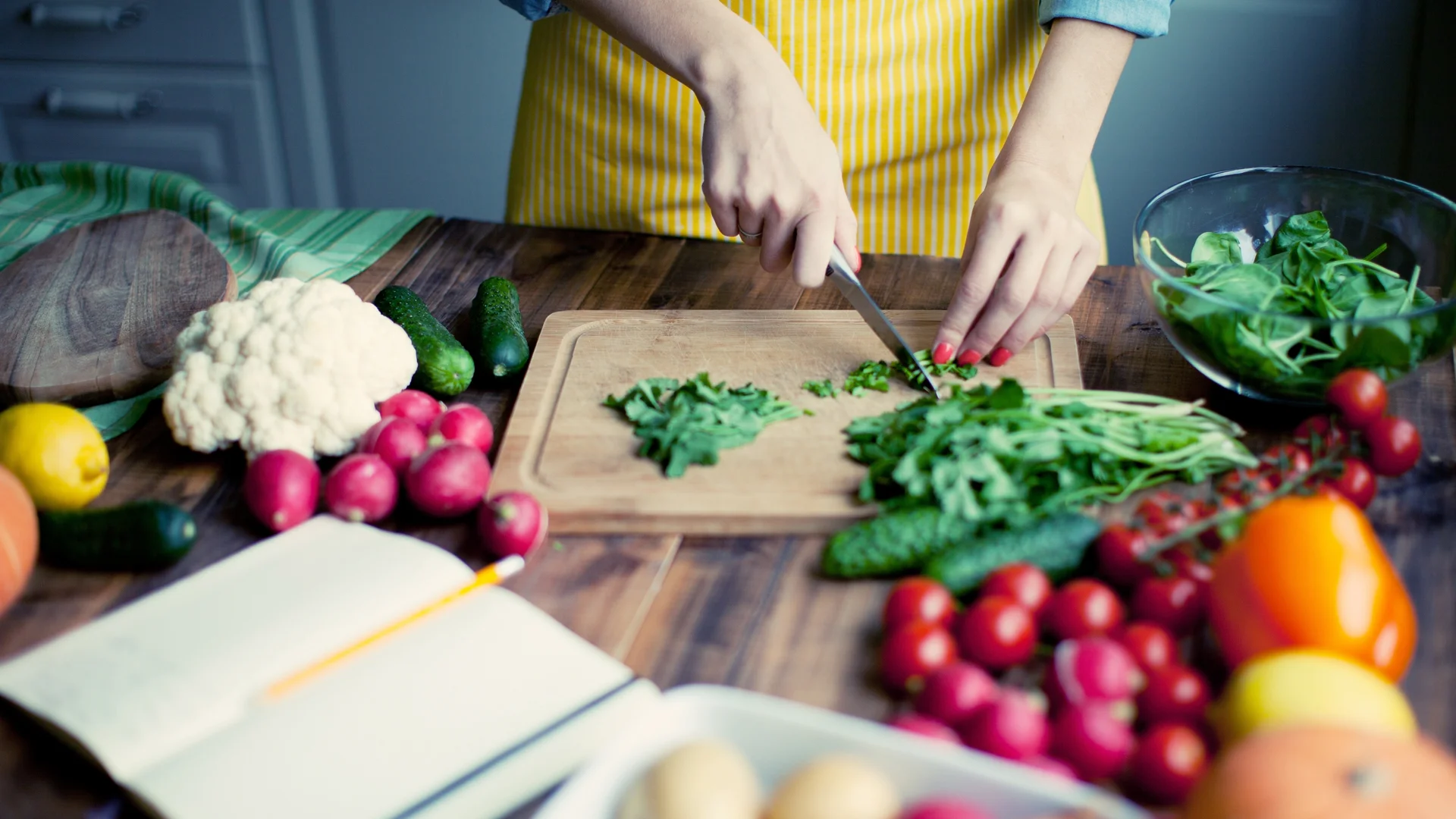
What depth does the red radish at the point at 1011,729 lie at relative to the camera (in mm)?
726

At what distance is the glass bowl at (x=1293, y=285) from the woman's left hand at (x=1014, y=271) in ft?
0.28

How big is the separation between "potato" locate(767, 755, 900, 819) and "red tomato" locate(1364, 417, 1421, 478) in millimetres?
674

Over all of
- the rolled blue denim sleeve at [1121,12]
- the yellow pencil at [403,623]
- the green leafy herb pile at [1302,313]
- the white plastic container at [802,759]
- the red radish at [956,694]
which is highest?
the rolled blue denim sleeve at [1121,12]

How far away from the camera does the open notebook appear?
0.75 meters

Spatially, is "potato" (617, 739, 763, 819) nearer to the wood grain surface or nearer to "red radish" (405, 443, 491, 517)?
"red radish" (405, 443, 491, 517)

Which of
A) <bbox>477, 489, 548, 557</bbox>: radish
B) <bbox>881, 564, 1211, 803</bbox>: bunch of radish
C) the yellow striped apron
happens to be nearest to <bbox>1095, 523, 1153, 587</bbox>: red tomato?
<bbox>881, 564, 1211, 803</bbox>: bunch of radish

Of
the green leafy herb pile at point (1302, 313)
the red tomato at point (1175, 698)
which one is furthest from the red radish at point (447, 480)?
the green leafy herb pile at point (1302, 313)

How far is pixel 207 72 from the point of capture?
3.10m

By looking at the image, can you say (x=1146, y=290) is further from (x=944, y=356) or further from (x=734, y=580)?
(x=734, y=580)

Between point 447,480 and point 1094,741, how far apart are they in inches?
24.6

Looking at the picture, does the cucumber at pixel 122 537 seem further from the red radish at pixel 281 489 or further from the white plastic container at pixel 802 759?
the white plastic container at pixel 802 759

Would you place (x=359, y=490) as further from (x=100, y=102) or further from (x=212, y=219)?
(x=100, y=102)

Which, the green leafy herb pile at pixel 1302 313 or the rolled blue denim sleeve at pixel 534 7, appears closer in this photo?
the green leafy herb pile at pixel 1302 313

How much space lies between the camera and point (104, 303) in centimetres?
148
